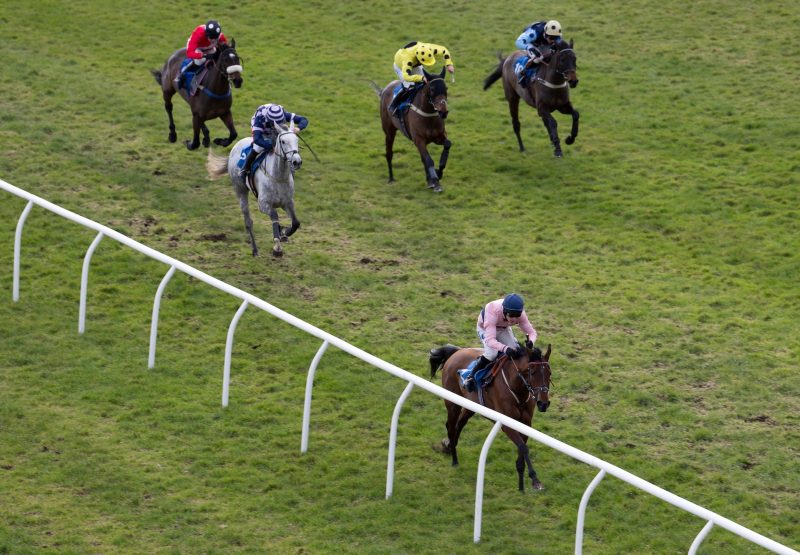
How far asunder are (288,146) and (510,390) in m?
4.42

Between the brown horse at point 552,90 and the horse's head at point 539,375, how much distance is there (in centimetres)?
719

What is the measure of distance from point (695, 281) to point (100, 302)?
603cm

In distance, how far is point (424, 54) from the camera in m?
16.0

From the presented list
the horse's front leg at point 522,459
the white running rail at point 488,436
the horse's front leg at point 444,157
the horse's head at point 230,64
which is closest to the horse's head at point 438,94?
the horse's front leg at point 444,157

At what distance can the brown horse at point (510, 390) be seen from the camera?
9.69 metres

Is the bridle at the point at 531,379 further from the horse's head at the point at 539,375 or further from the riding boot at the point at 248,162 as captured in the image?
the riding boot at the point at 248,162

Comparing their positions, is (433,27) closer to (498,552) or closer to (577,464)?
(577,464)

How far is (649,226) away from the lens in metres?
15.5

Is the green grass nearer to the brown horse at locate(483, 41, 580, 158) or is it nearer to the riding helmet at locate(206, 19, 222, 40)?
the brown horse at locate(483, 41, 580, 158)

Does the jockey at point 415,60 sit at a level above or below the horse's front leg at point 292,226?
above

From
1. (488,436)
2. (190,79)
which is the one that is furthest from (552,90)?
(488,436)

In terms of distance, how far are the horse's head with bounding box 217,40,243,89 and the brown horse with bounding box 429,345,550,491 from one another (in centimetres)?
565

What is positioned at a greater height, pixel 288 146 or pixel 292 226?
pixel 288 146

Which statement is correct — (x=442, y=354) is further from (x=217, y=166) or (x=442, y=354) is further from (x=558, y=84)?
(x=558, y=84)
